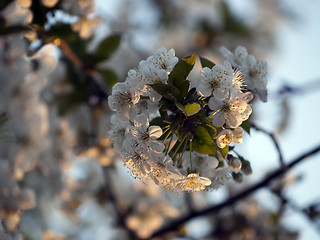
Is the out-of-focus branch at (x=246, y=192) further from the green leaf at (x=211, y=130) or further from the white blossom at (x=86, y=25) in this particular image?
the white blossom at (x=86, y=25)

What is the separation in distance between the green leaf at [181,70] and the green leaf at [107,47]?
790 mm

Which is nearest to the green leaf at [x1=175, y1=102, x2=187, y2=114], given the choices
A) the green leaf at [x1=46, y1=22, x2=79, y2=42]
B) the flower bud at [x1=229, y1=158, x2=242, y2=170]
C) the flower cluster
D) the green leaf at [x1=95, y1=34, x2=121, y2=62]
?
the flower cluster

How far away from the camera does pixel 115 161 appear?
1.88 m

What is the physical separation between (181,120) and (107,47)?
2.82ft

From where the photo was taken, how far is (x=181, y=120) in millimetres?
836

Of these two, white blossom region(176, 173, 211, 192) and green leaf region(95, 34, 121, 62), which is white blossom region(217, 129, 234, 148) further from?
green leaf region(95, 34, 121, 62)

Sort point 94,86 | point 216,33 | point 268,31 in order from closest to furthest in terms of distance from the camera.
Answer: point 94,86 < point 216,33 < point 268,31

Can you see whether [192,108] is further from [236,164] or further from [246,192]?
[246,192]

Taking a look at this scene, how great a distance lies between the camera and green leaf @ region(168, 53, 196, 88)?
0.81 meters

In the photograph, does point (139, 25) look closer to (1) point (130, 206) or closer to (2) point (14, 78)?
(1) point (130, 206)

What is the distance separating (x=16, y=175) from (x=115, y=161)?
53cm

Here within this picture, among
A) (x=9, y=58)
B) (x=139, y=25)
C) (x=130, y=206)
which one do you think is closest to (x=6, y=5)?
(x=9, y=58)

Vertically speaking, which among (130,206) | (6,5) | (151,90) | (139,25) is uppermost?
(151,90)

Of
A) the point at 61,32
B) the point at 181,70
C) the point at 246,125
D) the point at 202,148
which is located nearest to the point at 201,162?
the point at 202,148
